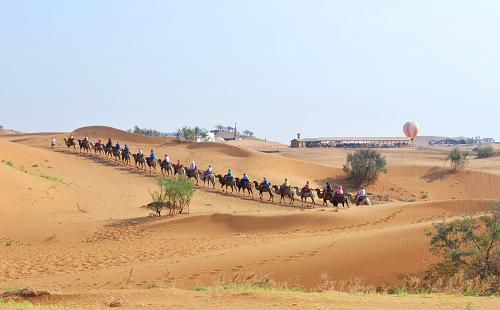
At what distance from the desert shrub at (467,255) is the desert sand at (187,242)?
0.64 metres

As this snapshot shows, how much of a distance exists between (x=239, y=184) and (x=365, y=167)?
1685 centimetres

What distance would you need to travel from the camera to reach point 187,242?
21188mm

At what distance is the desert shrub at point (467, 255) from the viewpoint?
13.6 meters

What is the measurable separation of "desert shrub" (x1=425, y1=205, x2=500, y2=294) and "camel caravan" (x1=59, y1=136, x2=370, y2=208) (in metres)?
17.9

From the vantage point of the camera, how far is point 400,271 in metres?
14.9

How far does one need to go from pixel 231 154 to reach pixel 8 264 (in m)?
43.6

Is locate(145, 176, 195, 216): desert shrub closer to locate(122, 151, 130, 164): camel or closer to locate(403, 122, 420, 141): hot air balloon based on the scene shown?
locate(122, 151, 130, 164): camel

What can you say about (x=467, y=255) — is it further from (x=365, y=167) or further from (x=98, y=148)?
(x=98, y=148)

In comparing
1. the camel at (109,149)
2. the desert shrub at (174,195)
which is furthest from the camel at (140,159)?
the desert shrub at (174,195)

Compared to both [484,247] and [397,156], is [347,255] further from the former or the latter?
[397,156]

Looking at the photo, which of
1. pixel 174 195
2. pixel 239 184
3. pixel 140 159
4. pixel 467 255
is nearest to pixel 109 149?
pixel 140 159

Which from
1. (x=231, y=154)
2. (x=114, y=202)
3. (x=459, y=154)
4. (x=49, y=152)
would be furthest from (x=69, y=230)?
(x=459, y=154)

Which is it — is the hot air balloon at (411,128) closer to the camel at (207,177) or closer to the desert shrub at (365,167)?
the desert shrub at (365,167)

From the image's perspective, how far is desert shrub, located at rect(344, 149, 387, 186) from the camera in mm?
52812
